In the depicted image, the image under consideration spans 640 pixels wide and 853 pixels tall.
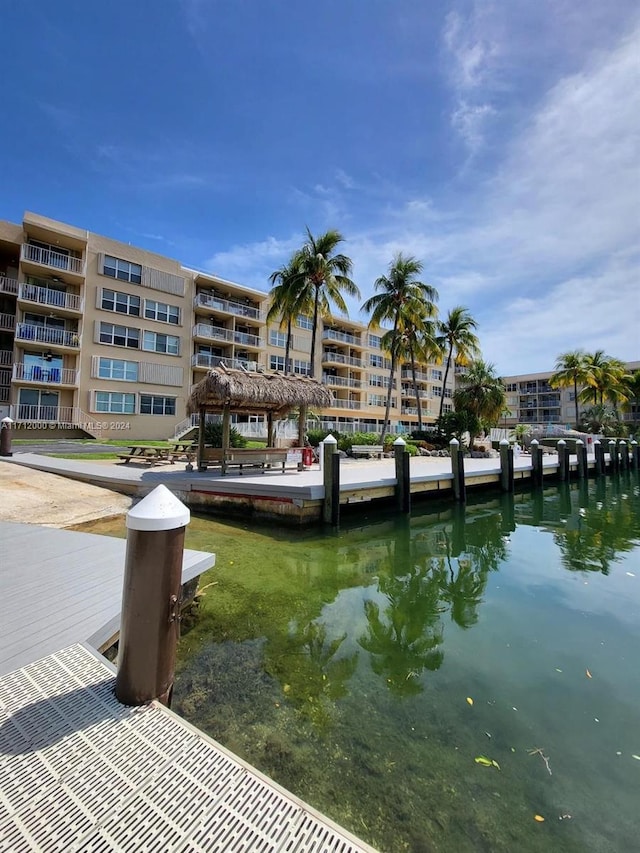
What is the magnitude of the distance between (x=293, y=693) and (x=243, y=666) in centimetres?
67

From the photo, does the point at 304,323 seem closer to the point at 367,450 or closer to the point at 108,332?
the point at 108,332

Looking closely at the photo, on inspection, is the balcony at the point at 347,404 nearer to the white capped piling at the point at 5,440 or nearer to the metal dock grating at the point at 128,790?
the white capped piling at the point at 5,440

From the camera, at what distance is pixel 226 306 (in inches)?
1272

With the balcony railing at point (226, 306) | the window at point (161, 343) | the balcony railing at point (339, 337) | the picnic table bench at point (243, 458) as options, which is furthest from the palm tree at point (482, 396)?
the window at point (161, 343)

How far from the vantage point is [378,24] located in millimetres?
8398

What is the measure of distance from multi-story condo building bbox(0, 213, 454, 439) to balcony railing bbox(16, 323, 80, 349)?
56mm

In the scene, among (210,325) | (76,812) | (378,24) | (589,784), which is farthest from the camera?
(210,325)

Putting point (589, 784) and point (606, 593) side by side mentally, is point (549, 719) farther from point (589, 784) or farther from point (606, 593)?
point (606, 593)

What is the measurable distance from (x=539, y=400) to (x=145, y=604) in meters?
76.7

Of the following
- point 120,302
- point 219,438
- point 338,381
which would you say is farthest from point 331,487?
point 338,381

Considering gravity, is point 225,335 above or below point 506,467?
above

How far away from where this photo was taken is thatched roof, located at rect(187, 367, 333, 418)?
11.8 m

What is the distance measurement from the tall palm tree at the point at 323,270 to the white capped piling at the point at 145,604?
853 inches

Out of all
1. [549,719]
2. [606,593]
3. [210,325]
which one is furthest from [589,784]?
[210,325]
